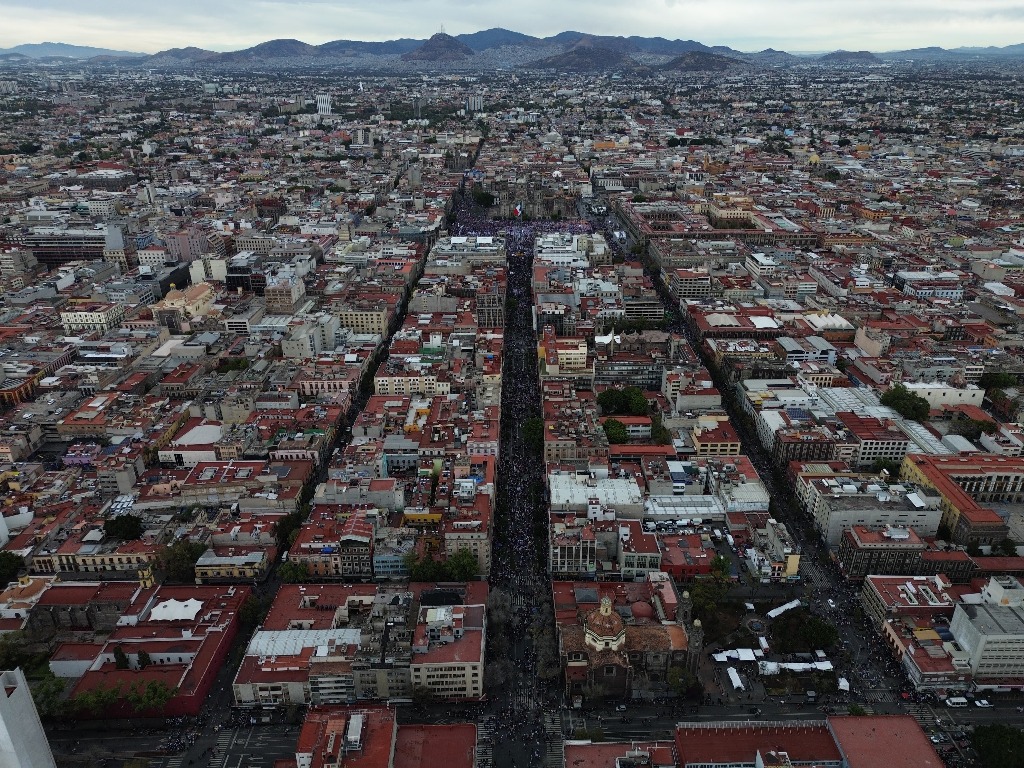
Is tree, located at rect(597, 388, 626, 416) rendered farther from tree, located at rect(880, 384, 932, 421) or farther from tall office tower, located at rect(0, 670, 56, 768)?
tall office tower, located at rect(0, 670, 56, 768)

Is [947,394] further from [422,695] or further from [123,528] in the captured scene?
[123,528]

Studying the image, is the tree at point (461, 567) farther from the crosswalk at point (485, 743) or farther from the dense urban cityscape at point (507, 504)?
the crosswalk at point (485, 743)

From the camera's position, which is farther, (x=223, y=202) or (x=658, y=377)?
(x=223, y=202)

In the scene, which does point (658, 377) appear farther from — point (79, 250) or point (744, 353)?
point (79, 250)

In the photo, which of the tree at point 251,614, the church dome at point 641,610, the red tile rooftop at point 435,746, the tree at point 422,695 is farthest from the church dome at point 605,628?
the tree at point 251,614

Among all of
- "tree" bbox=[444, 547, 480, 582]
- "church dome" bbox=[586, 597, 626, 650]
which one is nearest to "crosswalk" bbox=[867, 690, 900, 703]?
"church dome" bbox=[586, 597, 626, 650]

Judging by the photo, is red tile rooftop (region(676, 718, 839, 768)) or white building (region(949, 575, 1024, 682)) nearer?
red tile rooftop (region(676, 718, 839, 768))

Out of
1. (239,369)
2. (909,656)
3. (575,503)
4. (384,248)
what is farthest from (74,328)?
(909,656)
